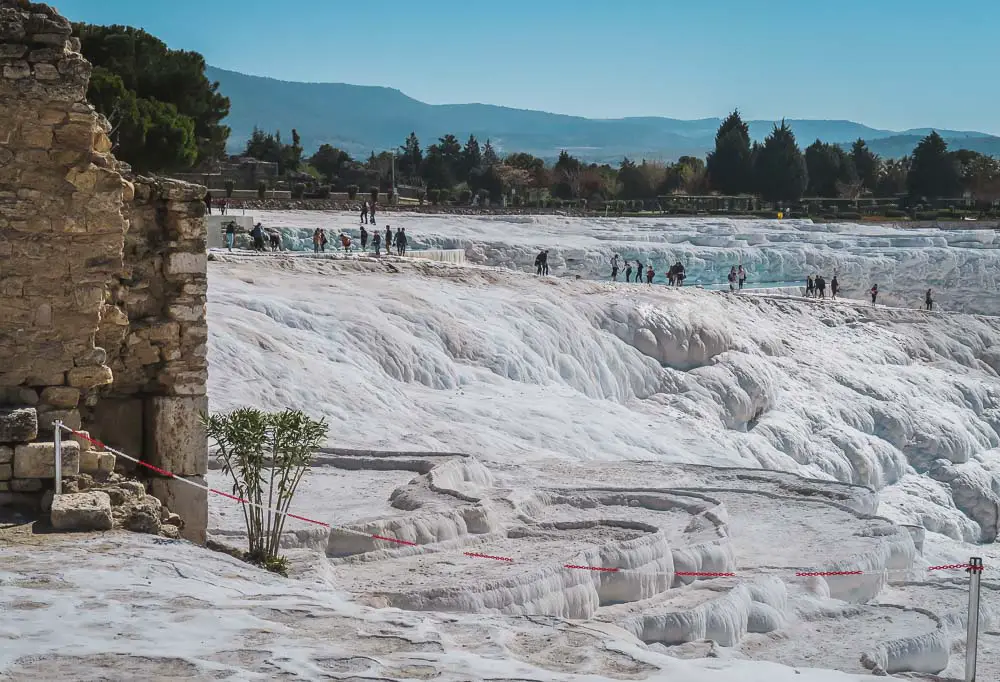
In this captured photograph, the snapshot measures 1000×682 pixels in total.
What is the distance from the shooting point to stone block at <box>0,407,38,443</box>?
26.7 ft

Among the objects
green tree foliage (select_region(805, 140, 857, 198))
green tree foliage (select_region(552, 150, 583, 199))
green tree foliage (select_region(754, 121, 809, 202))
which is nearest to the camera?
green tree foliage (select_region(754, 121, 809, 202))

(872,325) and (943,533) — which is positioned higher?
(872,325)

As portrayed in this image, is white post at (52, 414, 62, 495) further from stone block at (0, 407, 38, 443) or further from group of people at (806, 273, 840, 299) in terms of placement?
group of people at (806, 273, 840, 299)

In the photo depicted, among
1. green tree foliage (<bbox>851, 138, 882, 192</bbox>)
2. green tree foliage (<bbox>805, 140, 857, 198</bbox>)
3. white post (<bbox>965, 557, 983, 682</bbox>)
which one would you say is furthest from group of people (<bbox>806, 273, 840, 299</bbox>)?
green tree foliage (<bbox>851, 138, 882, 192</bbox>)

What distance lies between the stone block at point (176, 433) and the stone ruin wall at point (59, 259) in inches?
12.4

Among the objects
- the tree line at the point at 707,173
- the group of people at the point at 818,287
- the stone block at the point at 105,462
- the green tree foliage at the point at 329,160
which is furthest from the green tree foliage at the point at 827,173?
the stone block at the point at 105,462

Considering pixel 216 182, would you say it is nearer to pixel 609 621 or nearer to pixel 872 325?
pixel 872 325

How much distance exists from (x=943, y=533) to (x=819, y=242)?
2691 centimetres

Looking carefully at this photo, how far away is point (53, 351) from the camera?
848 centimetres

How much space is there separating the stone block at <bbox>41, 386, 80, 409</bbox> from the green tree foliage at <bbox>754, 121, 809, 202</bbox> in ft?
228

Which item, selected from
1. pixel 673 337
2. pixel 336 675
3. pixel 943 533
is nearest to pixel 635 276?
pixel 673 337

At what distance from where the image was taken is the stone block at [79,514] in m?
7.79

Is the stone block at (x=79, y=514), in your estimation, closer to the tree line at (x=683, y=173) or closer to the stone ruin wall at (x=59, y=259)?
the stone ruin wall at (x=59, y=259)

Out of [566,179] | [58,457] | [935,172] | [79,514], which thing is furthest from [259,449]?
[566,179]
